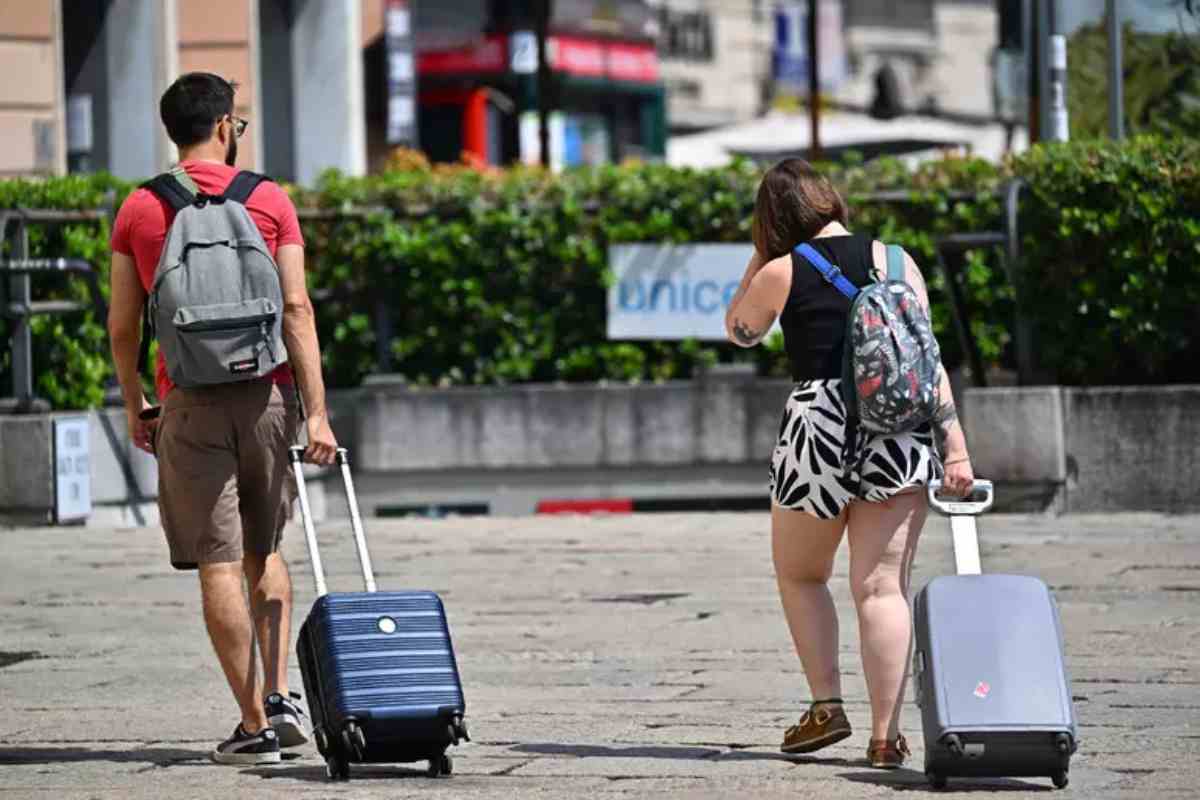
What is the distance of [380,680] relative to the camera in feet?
21.0

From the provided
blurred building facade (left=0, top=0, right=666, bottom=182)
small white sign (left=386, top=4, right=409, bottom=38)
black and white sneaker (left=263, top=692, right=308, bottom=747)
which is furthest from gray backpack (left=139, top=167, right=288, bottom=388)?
small white sign (left=386, top=4, right=409, bottom=38)

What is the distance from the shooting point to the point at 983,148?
32438 millimetres

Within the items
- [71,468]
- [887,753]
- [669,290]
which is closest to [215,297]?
[887,753]

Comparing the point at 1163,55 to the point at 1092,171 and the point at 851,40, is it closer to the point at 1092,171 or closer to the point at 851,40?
the point at 1092,171

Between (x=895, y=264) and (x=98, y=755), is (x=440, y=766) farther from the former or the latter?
(x=895, y=264)

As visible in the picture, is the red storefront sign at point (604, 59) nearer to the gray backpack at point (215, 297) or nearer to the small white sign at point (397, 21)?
the small white sign at point (397, 21)

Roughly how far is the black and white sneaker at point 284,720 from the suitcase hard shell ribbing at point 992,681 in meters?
1.69

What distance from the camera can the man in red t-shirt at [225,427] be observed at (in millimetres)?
6762

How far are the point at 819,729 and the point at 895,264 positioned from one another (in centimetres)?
118

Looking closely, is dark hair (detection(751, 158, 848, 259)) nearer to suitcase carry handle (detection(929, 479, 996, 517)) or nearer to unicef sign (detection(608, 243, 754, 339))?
suitcase carry handle (detection(929, 479, 996, 517))

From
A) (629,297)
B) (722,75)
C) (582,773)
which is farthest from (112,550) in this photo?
(722,75)

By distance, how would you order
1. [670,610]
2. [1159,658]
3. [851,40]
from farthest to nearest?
[851,40]
[670,610]
[1159,658]

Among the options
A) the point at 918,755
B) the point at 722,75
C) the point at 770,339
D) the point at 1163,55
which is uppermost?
the point at 722,75

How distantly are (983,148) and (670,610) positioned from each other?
901 inches
